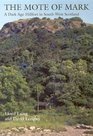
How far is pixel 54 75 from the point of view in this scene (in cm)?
947

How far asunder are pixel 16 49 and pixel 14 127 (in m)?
0.95

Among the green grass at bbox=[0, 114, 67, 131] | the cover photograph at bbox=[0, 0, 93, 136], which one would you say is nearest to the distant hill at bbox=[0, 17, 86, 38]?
the cover photograph at bbox=[0, 0, 93, 136]

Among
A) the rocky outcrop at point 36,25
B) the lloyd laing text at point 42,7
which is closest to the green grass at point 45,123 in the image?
the rocky outcrop at point 36,25

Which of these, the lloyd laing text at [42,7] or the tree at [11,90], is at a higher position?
the lloyd laing text at [42,7]

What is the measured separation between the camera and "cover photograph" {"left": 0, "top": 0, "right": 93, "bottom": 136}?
31.0ft

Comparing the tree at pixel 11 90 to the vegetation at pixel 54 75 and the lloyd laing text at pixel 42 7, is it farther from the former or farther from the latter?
the lloyd laing text at pixel 42 7

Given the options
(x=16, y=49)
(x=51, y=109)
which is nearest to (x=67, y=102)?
(x=51, y=109)

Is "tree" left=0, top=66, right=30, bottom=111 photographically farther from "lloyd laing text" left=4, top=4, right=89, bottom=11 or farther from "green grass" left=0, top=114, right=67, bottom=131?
"lloyd laing text" left=4, top=4, right=89, bottom=11

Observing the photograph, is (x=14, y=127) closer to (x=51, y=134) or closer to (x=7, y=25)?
(x=51, y=134)

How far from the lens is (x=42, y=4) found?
31.0 feet

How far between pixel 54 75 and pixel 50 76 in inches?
2.0

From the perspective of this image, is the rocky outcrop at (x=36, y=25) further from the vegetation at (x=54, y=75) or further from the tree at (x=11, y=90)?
the tree at (x=11, y=90)

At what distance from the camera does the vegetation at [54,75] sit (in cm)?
945

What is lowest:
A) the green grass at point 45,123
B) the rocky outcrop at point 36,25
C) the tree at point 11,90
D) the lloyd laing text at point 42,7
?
the green grass at point 45,123
